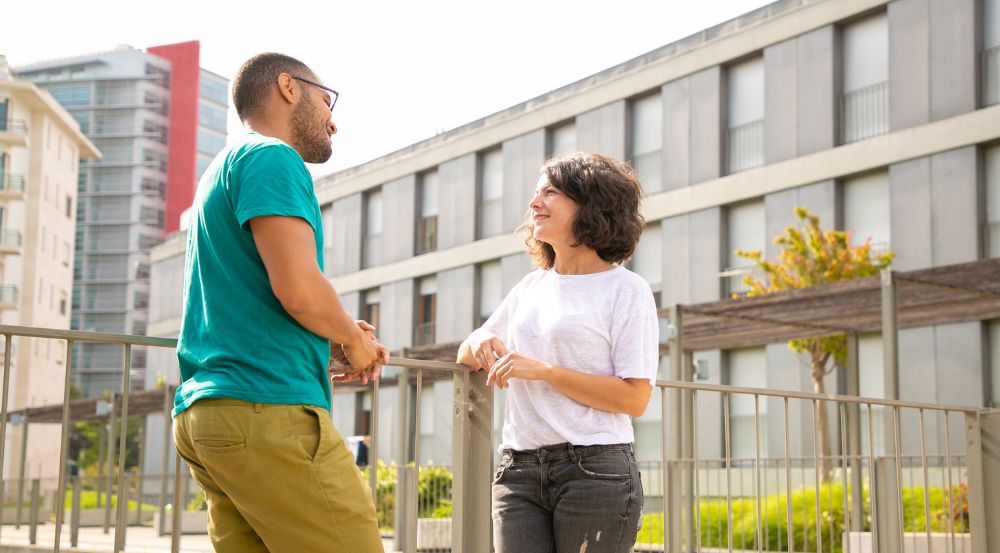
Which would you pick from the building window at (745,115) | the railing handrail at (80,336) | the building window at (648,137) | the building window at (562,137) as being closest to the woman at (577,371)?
the railing handrail at (80,336)

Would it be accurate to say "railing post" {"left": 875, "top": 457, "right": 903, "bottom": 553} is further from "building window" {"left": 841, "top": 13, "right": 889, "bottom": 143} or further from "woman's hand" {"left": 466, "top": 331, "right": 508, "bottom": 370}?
"building window" {"left": 841, "top": 13, "right": 889, "bottom": 143}

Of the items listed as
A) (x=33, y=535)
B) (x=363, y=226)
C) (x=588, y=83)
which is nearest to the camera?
(x=33, y=535)

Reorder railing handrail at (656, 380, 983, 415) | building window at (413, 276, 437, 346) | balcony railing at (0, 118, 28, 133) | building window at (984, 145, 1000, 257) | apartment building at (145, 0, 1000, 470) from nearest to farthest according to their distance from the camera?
railing handrail at (656, 380, 983, 415) < building window at (984, 145, 1000, 257) < apartment building at (145, 0, 1000, 470) < building window at (413, 276, 437, 346) < balcony railing at (0, 118, 28, 133)

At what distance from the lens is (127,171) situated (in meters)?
87.2

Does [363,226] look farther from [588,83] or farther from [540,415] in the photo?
[540,415]

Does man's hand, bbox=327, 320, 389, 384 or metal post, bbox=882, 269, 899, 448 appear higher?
metal post, bbox=882, 269, 899, 448

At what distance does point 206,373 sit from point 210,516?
0.38 m

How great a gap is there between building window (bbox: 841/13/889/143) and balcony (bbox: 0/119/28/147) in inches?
1966

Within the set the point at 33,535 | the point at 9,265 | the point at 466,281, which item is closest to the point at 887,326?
the point at 33,535

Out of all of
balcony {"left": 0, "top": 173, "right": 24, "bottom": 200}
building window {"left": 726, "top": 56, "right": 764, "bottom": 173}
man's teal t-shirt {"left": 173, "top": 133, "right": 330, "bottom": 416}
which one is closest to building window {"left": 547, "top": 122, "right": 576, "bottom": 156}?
building window {"left": 726, "top": 56, "right": 764, "bottom": 173}

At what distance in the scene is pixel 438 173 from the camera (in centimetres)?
3403

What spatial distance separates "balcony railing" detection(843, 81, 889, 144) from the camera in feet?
72.4

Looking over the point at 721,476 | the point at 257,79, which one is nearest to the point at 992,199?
the point at 721,476

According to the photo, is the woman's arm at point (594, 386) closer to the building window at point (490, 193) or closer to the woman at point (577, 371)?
the woman at point (577, 371)
